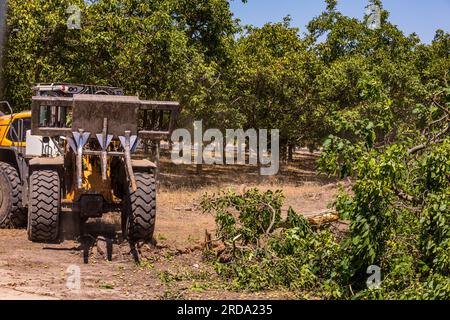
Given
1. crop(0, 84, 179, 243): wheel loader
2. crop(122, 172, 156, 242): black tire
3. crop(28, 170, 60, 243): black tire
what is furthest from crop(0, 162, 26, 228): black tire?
crop(122, 172, 156, 242): black tire

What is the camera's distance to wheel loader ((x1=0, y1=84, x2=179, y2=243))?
10.4m

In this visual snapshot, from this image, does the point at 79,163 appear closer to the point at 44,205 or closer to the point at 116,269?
the point at 44,205

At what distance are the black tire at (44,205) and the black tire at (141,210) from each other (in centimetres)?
109

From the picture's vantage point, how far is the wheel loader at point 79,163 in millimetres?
10383

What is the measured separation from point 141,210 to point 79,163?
4.86 ft

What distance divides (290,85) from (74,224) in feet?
61.0

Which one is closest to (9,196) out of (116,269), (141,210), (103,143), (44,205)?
(44,205)

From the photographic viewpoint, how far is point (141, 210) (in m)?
11.1

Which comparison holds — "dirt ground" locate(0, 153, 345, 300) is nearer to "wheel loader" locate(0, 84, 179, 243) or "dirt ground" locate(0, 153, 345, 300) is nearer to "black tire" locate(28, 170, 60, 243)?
"black tire" locate(28, 170, 60, 243)

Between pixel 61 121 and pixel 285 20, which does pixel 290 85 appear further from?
pixel 61 121
